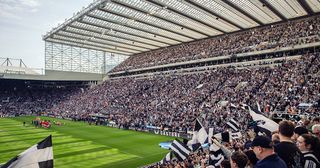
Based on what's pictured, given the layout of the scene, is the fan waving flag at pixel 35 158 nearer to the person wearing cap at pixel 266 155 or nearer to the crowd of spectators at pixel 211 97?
the person wearing cap at pixel 266 155

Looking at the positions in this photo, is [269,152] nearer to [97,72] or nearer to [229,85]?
[229,85]

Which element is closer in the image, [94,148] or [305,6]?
[94,148]

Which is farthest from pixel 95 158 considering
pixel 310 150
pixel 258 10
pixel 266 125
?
pixel 258 10

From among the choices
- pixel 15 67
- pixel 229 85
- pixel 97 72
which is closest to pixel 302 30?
pixel 229 85

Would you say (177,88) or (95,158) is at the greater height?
(177,88)

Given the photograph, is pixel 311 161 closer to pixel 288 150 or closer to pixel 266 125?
pixel 288 150

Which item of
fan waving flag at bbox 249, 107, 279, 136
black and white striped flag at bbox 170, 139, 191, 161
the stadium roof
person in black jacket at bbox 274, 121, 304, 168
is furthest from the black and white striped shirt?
the stadium roof

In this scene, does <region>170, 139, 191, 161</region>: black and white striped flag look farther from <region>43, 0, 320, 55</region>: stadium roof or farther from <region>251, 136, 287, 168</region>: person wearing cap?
<region>43, 0, 320, 55</region>: stadium roof

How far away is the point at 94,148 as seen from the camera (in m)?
24.9

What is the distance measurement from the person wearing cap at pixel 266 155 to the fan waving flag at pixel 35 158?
3560 mm

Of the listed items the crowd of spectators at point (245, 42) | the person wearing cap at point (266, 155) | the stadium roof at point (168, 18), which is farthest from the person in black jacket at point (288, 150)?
the crowd of spectators at point (245, 42)

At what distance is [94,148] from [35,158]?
21.1 meters

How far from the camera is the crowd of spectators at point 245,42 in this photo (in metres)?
37.4

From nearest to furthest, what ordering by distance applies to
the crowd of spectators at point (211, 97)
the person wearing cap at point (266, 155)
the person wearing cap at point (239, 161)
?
the person wearing cap at point (266, 155), the person wearing cap at point (239, 161), the crowd of spectators at point (211, 97)
